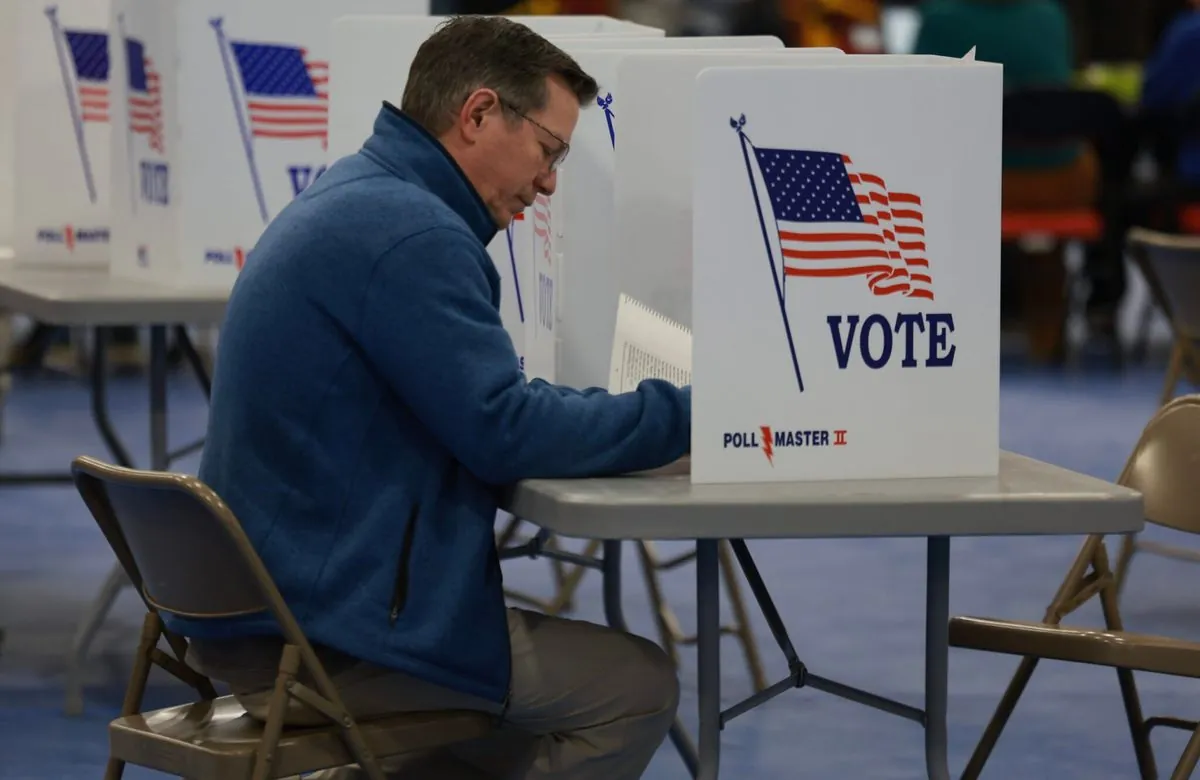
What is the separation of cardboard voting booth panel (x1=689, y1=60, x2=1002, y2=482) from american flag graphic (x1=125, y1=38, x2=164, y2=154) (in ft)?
7.00

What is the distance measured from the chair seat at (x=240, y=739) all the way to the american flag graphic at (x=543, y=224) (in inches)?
30.4

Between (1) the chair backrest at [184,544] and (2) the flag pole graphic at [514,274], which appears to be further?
(2) the flag pole graphic at [514,274]

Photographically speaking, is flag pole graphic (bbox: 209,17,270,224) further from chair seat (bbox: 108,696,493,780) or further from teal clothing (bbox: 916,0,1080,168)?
teal clothing (bbox: 916,0,1080,168)

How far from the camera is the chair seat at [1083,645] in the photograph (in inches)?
103

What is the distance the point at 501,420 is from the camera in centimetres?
221

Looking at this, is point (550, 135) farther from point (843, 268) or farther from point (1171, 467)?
point (1171, 467)

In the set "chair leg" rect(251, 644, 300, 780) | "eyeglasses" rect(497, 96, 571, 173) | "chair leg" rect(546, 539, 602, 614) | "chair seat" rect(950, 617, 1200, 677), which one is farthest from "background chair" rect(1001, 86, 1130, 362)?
"chair leg" rect(251, 644, 300, 780)

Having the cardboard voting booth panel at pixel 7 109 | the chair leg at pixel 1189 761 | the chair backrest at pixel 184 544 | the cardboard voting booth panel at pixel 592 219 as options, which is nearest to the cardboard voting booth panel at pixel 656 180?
the cardboard voting booth panel at pixel 592 219

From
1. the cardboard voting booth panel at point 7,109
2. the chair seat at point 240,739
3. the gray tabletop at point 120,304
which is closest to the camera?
the chair seat at point 240,739

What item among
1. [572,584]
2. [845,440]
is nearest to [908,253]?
[845,440]

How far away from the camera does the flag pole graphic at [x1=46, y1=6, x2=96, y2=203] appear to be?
178 inches

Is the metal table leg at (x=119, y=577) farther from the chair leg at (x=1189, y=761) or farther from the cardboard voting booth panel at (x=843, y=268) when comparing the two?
the chair leg at (x=1189, y=761)

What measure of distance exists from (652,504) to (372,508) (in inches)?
14.0

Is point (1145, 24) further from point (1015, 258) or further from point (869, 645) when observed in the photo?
point (869, 645)
